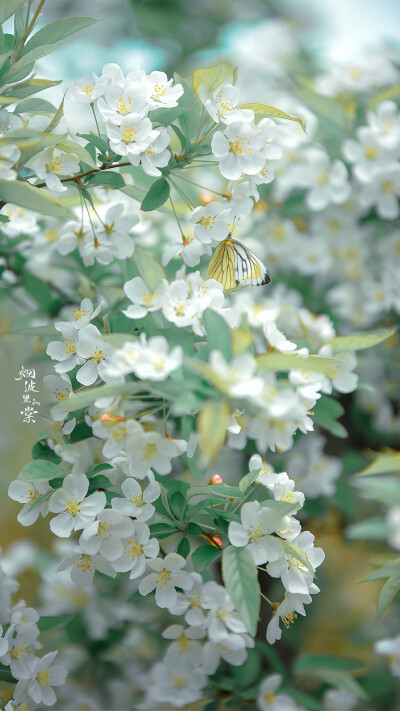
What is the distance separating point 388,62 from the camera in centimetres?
150

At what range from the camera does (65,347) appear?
728 mm

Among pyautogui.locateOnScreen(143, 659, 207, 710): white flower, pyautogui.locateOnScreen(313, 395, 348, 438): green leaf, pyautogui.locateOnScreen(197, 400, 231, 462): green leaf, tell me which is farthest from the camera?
pyautogui.locateOnScreen(313, 395, 348, 438): green leaf

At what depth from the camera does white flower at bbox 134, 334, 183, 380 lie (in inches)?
21.7

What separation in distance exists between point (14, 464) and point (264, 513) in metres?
0.68

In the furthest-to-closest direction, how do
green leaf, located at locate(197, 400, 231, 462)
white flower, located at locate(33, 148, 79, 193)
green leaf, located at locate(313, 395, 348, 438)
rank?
green leaf, located at locate(313, 395, 348, 438), white flower, located at locate(33, 148, 79, 193), green leaf, located at locate(197, 400, 231, 462)

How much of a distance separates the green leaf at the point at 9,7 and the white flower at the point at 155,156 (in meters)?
0.20

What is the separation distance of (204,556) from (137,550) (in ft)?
0.24

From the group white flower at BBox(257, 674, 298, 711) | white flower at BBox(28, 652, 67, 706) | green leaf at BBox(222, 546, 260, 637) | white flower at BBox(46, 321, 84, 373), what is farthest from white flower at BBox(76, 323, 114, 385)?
white flower at BBox(257, 674, 298, 711)

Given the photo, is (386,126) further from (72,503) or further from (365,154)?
(72,503)

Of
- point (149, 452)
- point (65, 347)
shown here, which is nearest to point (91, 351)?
point (65, 347)

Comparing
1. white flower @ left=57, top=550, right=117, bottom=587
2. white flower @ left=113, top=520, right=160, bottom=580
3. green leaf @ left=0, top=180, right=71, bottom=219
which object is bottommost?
white flower @ left=57, top=550, right=117, bottom=587

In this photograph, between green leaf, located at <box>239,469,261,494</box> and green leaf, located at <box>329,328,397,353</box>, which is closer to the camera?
green leaf, located at <box>239,469,261,494</box>

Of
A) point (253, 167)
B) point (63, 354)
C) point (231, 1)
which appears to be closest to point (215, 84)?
point (253, 167)

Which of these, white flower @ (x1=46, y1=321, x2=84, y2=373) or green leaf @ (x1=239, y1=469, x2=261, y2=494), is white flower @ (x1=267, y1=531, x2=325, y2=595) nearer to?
green leaf @ (x1=239, y1=469, x2=261, y2=494)
